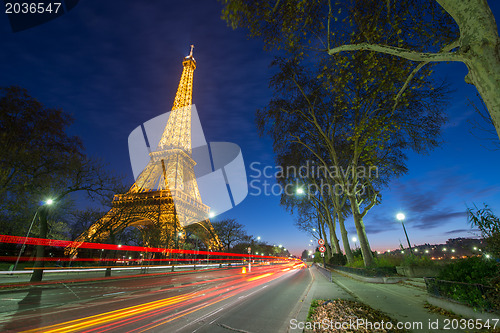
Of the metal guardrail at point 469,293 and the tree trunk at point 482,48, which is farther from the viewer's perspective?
the metal guardrail at point 469,293

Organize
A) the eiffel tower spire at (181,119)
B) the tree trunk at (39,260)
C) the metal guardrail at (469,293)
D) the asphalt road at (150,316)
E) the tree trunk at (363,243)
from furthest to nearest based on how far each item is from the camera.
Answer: the eiffel tower spire at (181,119) < the tree trunk at (363,243) < the tree trunk at (39,260) < the asphalt road at (150,316) < the metal guardrail at (469,293)

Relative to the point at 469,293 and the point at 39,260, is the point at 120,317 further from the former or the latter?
the point at 39,260

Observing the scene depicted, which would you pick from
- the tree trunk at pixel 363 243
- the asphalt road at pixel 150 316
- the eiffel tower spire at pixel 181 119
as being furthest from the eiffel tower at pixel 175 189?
the tree trunk at pixel 363 243

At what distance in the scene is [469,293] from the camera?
16.8 ft

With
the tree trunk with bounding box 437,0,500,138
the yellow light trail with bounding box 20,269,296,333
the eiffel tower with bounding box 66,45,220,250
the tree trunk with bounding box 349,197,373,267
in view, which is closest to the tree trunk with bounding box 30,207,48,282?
the yellow light trail with bounding box 20,269,296,333

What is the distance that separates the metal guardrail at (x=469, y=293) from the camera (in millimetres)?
4605

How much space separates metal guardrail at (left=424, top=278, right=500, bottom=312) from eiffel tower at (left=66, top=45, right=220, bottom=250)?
30.2 metres

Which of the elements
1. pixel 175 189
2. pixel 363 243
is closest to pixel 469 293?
pixel 363 243

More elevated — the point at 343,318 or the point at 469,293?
the point at 469,293

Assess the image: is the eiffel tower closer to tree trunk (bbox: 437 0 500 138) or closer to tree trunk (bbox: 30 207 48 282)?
tree trunk (bbox: 30 207 48 282)

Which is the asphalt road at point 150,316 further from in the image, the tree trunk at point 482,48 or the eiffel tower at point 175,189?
the eiffel tower at point 175,189

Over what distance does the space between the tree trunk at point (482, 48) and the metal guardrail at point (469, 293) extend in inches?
138

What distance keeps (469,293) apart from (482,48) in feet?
18.0

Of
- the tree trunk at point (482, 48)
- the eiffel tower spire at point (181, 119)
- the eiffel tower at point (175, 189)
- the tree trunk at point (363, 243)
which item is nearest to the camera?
the tree trunk at point (482, 48)
